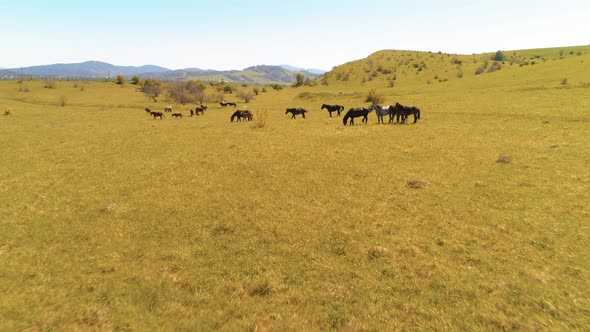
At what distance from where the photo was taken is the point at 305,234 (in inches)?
348

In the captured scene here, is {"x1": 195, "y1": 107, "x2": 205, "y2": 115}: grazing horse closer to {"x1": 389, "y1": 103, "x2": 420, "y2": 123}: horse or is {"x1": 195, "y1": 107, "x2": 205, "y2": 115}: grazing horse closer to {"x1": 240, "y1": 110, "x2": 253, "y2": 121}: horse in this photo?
{"x1": 240, "y1": 110, "x2": 253, "y2": 121}: horse

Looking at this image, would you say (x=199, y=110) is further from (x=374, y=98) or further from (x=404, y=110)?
(x=404, y=110)

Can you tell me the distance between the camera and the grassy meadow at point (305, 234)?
584cm

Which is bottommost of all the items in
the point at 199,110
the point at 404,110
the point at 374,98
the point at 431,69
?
the point at 404,110

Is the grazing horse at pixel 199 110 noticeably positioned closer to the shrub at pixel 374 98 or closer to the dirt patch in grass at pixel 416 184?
the shrub at pixel 374 98

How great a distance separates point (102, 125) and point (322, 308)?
107 feet

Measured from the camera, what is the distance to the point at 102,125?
30.6m

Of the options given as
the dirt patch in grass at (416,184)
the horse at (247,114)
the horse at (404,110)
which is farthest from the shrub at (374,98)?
the dirt patch in grass at (416,184)

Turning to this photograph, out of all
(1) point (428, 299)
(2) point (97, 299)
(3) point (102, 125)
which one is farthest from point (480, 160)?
(3) point (102, 125)

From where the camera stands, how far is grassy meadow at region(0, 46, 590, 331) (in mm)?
5840

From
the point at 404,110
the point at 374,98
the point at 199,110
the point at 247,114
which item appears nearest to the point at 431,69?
the point at 374,98

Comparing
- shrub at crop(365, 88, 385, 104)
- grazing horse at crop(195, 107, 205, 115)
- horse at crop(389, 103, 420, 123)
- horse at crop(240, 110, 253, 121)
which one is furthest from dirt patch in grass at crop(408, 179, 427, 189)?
grazing horse at crop(195, 107, 205, 115)

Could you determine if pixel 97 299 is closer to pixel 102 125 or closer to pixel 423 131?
pixel 423 131

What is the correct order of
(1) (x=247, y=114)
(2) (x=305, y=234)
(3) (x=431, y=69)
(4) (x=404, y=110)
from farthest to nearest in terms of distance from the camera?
(3) (x=431, y=69), (1) (x=247, y=114), (4) (x=404, y=110), (2) (x=305, y=234)
